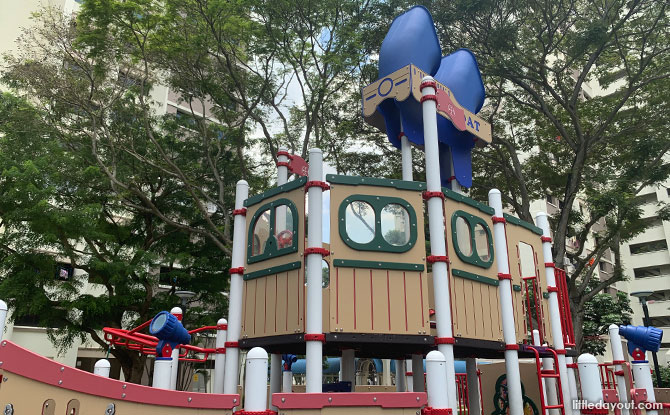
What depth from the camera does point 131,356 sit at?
16.7m

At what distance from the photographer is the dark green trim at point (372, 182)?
256 inches

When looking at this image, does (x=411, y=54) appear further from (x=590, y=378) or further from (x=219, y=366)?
(x=219, y=366)

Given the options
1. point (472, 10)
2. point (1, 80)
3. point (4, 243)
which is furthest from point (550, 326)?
point (1, 80)

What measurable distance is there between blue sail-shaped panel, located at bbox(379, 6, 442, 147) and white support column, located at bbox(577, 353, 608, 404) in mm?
4018

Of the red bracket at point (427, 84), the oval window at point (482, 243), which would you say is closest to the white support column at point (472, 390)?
the oval window at point (482, 243)

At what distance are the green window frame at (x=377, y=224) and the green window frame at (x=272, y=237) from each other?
58 centimetres

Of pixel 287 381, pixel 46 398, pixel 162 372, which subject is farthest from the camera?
pixel 287 381

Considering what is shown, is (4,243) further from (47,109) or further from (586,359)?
(586,359)

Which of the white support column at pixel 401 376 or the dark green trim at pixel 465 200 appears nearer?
the dark green trim at pixel 465 200

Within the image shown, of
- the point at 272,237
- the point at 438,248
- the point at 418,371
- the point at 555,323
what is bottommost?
the point at 418,371

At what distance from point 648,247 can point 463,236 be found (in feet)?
161

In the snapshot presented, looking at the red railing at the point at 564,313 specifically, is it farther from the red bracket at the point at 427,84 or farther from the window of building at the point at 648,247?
the window of building at the point at 648,247

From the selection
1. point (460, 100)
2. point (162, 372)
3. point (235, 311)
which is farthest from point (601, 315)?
point (162, 372)

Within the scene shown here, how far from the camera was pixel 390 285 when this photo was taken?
6.34 m
